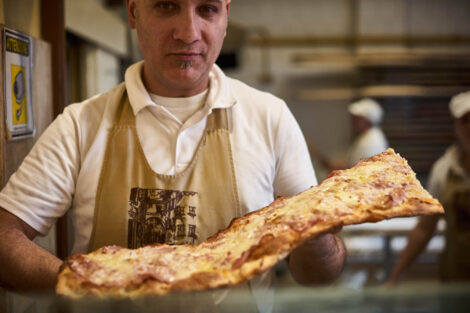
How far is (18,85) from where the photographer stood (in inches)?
54.7

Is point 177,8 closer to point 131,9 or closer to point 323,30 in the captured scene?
point 131,9

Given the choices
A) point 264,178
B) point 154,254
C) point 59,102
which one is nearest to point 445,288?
point 154,254

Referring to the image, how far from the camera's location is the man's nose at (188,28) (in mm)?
1149

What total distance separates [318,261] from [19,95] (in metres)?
0.90

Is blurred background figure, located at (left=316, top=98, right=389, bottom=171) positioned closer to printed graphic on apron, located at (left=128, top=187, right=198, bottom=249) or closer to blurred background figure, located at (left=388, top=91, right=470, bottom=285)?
blurred background figure, located at (left=388, top=91, right=470, bottom=285)

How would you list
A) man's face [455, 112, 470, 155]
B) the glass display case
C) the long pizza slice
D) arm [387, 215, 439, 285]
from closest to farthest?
the glass display case
the long pizza slice
man's face [455, 112, 470, 155]
arm [387, 215, 439, 285]

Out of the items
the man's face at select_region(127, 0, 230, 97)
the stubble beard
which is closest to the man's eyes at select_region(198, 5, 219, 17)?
the man's face at select_region(127, 0, 230, 97)

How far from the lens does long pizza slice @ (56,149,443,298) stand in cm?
78

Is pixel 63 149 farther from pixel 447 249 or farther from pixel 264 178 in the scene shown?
pixel 447 249

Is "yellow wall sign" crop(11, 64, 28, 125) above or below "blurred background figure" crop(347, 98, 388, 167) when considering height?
above

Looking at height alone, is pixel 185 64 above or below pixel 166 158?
above

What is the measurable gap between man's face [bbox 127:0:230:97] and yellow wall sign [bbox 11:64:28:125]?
37 centimetres

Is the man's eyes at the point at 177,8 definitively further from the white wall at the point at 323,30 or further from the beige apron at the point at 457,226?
the white wall at the point at 323,30

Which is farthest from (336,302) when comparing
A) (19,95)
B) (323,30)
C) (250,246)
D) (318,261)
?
(323,30)
